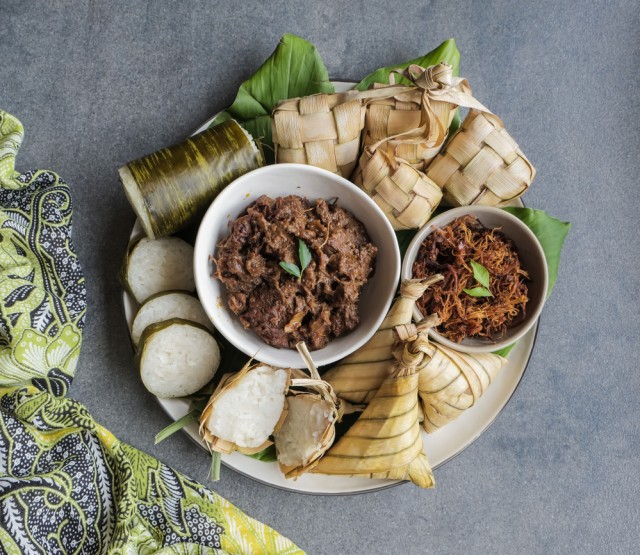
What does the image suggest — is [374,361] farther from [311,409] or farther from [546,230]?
[546,230]

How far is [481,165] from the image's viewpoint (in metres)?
2.07

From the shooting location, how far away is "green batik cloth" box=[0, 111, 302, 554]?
2109 mm

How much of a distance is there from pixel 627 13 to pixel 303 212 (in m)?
1.83

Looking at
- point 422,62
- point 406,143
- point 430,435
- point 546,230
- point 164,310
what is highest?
point 422,62

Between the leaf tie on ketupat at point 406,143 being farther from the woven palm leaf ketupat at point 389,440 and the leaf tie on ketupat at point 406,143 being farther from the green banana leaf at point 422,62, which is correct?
the woven palm leaf ketupat at point 389,440

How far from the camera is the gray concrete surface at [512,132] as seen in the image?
2365 mm

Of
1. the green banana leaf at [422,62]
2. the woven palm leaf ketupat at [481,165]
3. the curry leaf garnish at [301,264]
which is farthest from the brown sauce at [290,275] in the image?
the green banana leaf at [422,62]

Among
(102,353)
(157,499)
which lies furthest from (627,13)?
(157,499)

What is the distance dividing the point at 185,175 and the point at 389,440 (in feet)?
3.74

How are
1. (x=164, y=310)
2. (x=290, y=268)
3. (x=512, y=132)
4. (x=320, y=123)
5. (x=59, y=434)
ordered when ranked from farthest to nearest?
(x=512, y=132) → (x=59, y=434) → (x=164, y=310) → (x=320, y=123) → (x=290, y=268)

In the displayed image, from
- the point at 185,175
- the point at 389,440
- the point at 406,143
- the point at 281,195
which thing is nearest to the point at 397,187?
the point at 406,143

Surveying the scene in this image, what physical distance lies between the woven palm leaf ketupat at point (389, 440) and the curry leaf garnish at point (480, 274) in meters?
0.35

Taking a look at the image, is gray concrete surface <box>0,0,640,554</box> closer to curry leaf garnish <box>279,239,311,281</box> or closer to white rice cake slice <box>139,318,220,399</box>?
white rice cake slice <box>139,318,220,399</box>

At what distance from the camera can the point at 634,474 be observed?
103 inches
